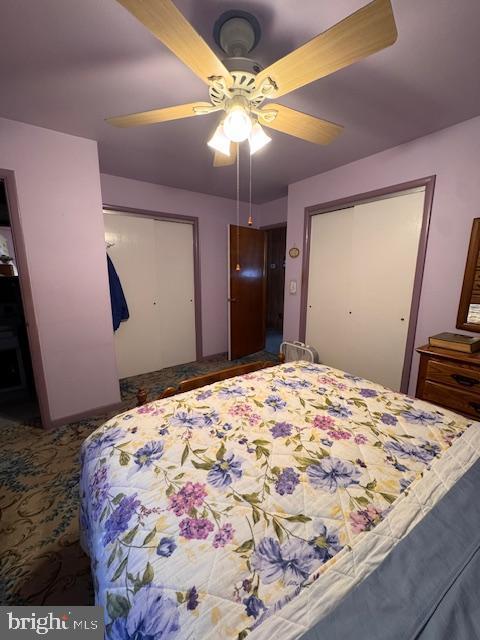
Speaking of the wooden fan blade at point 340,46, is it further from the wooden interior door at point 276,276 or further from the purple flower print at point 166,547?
the wooden interior door at point 276,276

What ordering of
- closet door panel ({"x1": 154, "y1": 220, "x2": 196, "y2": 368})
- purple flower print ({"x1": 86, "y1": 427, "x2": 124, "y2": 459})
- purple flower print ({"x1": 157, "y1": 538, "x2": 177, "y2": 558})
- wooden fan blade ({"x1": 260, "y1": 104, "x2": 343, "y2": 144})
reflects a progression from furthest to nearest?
closet door panel ({"x1": 154, "y1": 220, "x2": 196, "y2": 368}) < wooden fan blade ({"x1": 260, "y1": 104, "x2": 343, "y2": 144}) < purple flower print ({"x1": 86, "y1": 427, "x2": 124, "y2": 459}) < purple flower print ({"x1": 157, "y1": 538, "x2": 177, "y2": 558})

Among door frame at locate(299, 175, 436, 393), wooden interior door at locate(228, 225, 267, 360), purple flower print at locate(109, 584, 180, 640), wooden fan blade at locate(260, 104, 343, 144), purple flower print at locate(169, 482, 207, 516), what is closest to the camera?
purple flower print at locate(109, 584, 180, 640)

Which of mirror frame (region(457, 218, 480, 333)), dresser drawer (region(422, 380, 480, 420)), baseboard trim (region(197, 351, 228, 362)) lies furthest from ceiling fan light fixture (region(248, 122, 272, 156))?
baseboard trim (region(197, 351, 228, 362))

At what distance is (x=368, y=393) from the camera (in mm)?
1388

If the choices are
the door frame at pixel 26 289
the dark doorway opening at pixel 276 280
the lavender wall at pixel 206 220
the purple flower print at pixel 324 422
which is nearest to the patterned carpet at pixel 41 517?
the door frame at pixel 26 289

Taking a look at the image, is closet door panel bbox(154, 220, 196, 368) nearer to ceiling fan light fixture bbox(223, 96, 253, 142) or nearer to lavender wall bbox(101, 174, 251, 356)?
lavender wall bbox(101, 174, 251, 356)

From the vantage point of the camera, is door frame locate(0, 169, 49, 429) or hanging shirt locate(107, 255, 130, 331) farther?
hanging shirt locate(107, 255, 130, 331)

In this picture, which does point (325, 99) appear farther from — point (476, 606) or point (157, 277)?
point (157, 277)

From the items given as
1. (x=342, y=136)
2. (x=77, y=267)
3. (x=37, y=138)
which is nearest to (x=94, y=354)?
(x=77, y=267)

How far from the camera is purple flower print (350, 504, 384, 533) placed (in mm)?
700

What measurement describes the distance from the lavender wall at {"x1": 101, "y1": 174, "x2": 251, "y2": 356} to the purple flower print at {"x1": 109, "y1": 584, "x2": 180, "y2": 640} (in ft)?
10.7

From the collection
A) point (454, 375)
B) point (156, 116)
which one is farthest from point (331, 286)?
point (156, 116)

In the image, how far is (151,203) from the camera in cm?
316

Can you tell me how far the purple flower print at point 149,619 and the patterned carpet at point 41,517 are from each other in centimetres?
88
